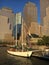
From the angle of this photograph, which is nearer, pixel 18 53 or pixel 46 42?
pixel 18 53

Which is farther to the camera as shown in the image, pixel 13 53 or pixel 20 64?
pixel 13 53

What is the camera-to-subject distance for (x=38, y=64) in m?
64.9

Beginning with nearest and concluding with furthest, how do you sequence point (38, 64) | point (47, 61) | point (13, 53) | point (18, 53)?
point (38, 64)
point (47, 61)
point (18, 53)
point (13, 53)

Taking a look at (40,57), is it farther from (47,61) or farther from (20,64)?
(20,64)

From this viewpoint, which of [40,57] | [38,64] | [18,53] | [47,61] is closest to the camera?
[38,64]

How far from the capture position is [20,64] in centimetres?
6569

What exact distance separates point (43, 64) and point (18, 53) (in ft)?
89.4

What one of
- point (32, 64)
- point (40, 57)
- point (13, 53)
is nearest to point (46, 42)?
point (13, 53)

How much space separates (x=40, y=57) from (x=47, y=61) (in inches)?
297

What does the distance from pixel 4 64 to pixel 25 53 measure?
2166cm

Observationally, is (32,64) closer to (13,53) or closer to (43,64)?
(43,64)

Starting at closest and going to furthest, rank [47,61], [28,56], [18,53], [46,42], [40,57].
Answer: [47,61]
[40,57]
[28,56]
[18,53]
[46,42]

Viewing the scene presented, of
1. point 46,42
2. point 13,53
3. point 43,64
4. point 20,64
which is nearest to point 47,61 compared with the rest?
point 43,64

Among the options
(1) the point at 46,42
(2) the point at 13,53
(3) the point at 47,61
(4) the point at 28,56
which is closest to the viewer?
(3) the point at 47,61
